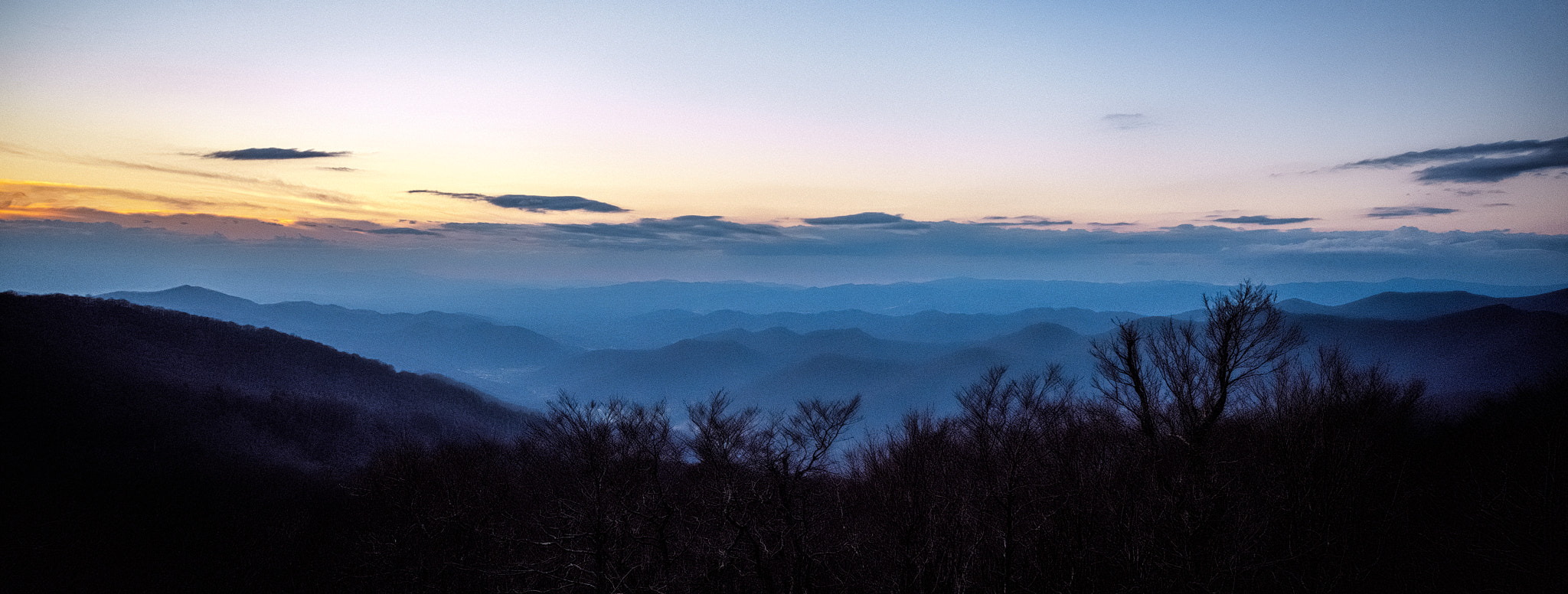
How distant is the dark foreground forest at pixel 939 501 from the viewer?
910 inches

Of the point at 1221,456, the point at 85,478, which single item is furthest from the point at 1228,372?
the point at 85,478

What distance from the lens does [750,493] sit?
27219 mm

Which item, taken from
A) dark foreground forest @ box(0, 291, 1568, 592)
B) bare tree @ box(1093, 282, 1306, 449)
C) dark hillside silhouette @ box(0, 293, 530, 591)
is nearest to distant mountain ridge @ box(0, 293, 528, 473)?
dark hillside silhouette @ box(0, 293, 530, 591)

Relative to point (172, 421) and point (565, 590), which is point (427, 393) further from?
point (565, 590)

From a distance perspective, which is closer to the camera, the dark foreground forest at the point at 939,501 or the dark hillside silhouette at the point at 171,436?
the dark foreground forest at the point at 939,501

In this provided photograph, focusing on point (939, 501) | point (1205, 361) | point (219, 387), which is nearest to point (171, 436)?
point (219, 387)

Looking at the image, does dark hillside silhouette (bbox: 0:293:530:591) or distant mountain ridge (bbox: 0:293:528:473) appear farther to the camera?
distant mountain ridge (bbox: 0:293:528:473)

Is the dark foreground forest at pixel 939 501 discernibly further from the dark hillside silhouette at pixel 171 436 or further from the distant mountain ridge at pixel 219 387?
the distant mountain ridge at pixel 219 387

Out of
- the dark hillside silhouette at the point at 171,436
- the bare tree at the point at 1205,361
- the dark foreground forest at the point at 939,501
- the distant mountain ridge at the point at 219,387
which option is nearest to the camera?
the bare tree at the point at 1205,361

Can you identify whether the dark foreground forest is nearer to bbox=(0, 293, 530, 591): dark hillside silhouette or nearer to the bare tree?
the bare tree

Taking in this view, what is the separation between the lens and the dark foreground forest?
23125mm

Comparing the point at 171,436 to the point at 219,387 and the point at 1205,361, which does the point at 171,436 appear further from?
the point at 1205,361

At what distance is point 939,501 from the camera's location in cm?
3070

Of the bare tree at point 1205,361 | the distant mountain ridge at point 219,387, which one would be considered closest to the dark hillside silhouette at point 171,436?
the distant mountain ridge at point 219,387
